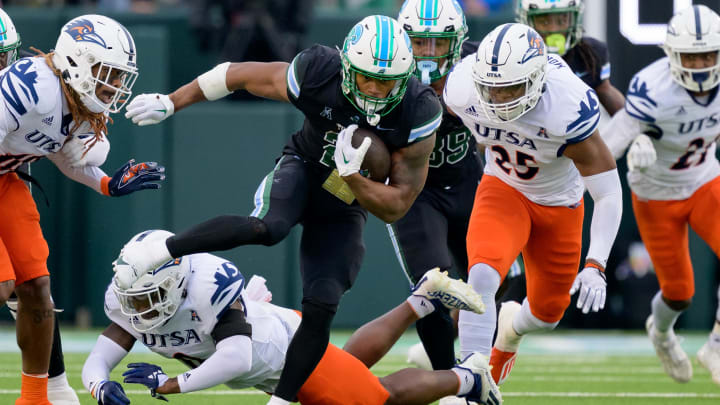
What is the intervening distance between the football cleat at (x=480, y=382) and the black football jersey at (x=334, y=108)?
0.93 metres

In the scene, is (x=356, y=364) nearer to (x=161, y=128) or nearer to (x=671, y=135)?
(x=671, y=135)

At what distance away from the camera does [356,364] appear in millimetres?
4281

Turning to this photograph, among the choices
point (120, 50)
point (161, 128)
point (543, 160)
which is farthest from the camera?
point (161, 128)

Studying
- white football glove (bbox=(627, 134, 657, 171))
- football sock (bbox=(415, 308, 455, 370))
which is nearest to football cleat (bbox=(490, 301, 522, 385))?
football sock (bbox=(415, 308, 455, 370))

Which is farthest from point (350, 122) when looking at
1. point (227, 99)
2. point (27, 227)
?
point (227, 99)

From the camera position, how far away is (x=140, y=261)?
3.97 metres

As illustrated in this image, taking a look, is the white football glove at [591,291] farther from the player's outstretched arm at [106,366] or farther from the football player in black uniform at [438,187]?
the player's outstretched arm at [106,366]

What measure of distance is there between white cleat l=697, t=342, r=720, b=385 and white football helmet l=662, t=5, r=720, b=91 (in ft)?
4.84

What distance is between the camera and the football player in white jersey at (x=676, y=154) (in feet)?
18.6

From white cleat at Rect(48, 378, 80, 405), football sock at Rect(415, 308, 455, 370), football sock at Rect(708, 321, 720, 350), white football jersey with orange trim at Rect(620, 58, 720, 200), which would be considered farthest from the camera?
football sock at Rect(708, 321, 720, 350)

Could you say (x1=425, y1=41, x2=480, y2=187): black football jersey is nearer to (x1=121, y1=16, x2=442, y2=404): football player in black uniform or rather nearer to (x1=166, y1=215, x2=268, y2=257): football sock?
(x1=121, y1=16, x2=442, y2=404): football player in black uniform

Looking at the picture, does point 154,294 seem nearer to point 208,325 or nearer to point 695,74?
point 208,325

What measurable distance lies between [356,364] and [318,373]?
16 cm

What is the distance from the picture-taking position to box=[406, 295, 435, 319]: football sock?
479 centimetres
